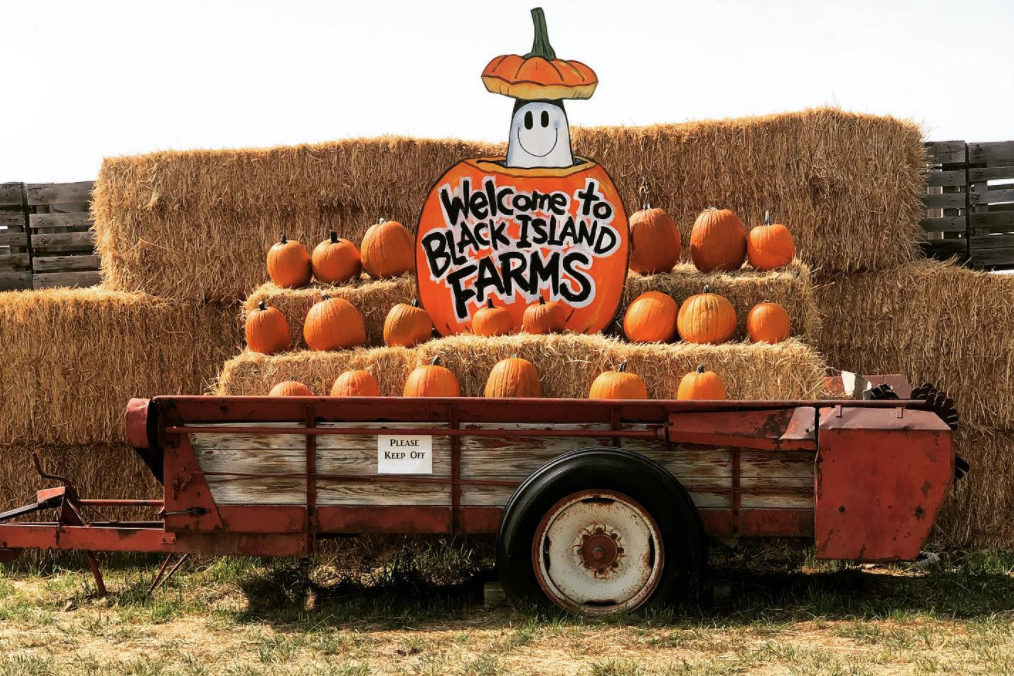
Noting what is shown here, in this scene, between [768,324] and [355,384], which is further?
[768,324]

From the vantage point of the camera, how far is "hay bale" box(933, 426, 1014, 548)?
806 centimetres

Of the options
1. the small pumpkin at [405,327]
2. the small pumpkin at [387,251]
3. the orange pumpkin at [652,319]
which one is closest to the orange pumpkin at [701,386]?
the orange pumpkin at [652,319]

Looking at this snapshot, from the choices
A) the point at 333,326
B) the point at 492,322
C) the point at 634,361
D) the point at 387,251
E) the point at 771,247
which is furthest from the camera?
the point at 387,251

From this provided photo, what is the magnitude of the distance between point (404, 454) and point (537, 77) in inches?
140

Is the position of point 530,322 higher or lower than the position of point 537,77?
lower

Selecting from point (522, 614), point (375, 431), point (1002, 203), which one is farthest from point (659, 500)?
point (1002, 203)

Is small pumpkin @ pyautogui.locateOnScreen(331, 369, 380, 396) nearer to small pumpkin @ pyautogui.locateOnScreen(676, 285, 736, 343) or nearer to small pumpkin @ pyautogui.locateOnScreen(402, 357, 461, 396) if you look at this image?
small pumpkin @ pyautogui.locateOnScreen(402, 357, 461, 396)

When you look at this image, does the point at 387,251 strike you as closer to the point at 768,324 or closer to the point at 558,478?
the point at 768,324

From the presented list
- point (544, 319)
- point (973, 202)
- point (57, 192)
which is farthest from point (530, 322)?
point (57, 192)

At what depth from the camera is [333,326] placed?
7.54 m

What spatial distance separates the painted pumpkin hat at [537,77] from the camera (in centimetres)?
794

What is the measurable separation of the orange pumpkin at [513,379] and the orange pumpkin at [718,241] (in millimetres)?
1892

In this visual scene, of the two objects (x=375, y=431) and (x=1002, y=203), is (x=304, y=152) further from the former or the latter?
(x=1002, y=203)

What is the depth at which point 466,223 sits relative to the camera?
7.91 meters
